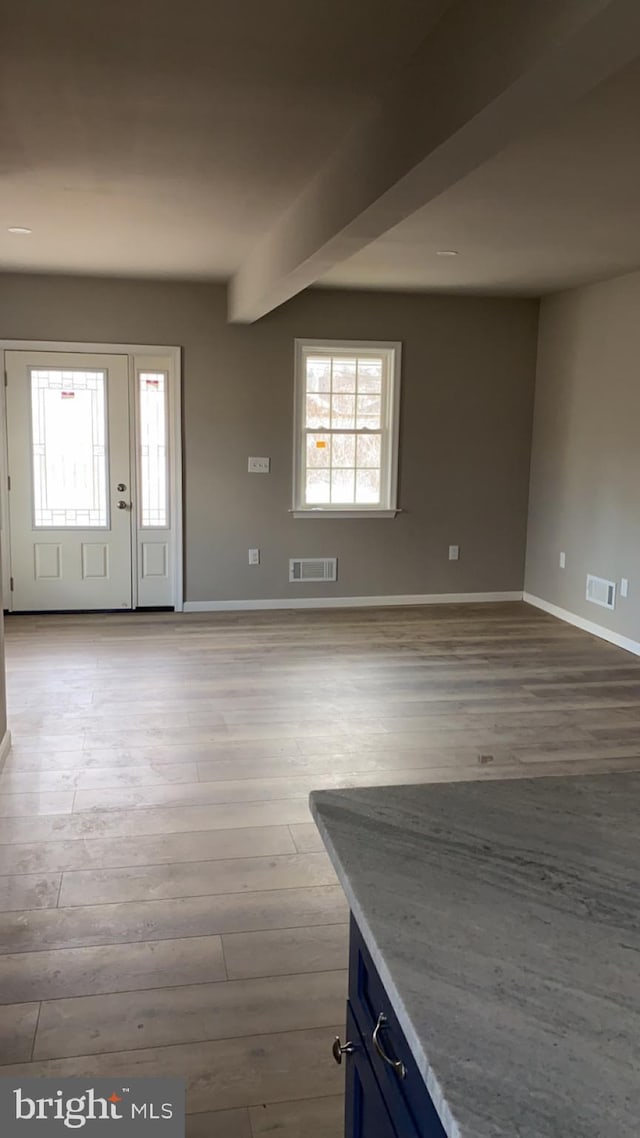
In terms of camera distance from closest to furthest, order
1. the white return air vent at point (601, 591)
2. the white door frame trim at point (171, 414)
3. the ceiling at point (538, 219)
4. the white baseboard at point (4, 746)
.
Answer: the ceiling at point (538, 219), the white baseboard at point (4, 746), the white return air vent at point (601, 591), the white door frame trim at point (171, 414)

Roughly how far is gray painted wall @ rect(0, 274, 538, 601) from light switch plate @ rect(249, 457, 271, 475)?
0.05 m

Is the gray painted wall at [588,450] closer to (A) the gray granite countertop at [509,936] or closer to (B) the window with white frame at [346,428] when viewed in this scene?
(B) the window with white frame at [346,428]

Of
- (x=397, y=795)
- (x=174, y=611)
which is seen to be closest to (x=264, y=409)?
(x=174, y=611)

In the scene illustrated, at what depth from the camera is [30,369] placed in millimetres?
6641

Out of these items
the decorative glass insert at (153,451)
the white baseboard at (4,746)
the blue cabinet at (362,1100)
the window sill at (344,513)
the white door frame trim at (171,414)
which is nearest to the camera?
the blue cabinet at (362,1100)

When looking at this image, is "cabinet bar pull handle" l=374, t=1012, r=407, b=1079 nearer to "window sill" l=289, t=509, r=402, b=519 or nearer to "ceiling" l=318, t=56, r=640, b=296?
"ceiling" l=318, t=56, r=640, b=296

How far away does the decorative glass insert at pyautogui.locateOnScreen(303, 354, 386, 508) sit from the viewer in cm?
716

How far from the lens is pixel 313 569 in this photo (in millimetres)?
7316

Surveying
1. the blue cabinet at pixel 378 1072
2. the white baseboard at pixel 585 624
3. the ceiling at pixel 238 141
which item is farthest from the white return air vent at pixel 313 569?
the blue cabinet at pixel 378 1072

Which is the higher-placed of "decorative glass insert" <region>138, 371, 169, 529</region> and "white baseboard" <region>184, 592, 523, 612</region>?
"decorative glass insert" <region>138, 371, 169, 529</region>

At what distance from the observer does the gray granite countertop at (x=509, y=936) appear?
0.85 m

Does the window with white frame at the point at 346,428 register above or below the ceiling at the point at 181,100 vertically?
below

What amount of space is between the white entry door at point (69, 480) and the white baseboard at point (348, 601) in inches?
28.4

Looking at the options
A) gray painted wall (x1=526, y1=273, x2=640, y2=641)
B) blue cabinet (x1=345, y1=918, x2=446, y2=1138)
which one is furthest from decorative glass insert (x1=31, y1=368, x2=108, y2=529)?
blue cabinet (x1=345, y1=918, x2=446, y2=1138)
